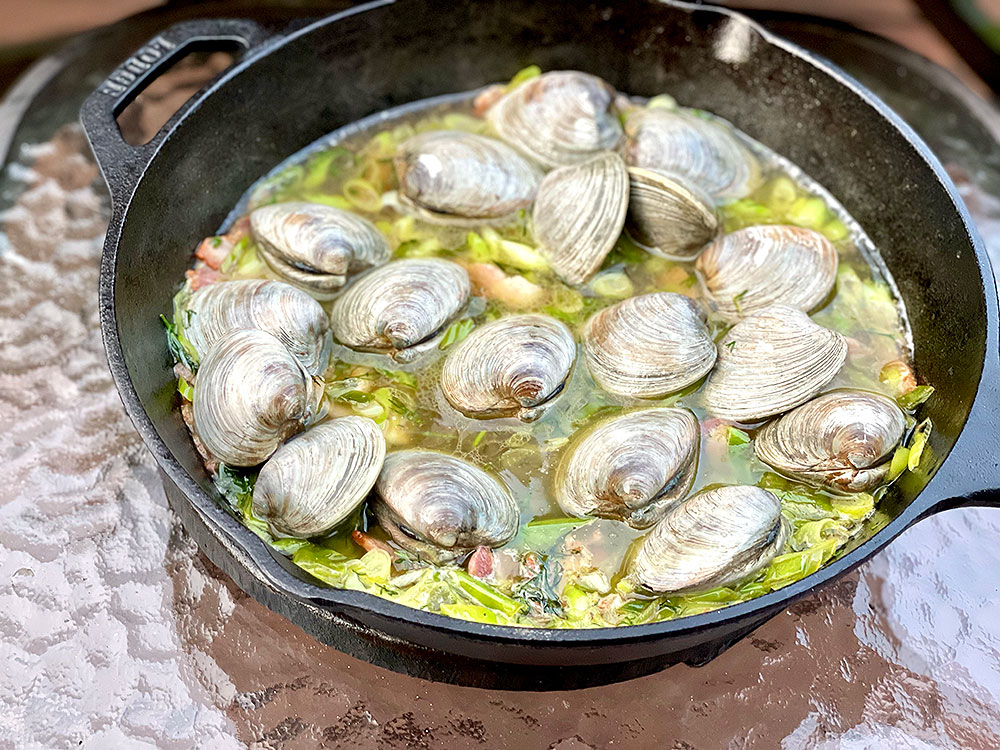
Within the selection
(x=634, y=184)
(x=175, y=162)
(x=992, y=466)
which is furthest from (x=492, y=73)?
(x=992, y=466)

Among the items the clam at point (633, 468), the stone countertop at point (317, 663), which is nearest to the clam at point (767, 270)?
the clam at point (633, 468)

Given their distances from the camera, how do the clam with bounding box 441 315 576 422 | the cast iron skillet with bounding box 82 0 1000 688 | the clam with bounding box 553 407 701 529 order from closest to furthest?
the cast iron skillet with bounding box 82 0 1000 688 < the clam with bounding box 553 407 701 529 < the clam with bounding box 441 315 576 422

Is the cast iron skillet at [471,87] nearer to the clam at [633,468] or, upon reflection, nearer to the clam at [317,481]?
→ the clam at [317,481]

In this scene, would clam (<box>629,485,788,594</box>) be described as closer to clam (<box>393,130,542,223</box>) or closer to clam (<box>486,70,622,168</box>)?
clam (<box>393,130,542,223</box>)

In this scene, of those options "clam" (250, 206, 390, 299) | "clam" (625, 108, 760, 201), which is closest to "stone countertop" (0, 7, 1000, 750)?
"clam" (250, 206, 390, 299)

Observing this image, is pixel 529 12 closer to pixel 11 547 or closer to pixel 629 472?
pixel 629 472
